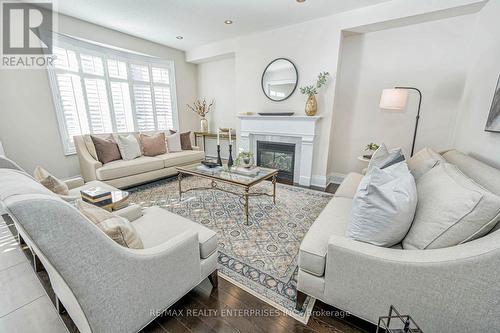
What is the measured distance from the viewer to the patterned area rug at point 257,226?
1523 mm

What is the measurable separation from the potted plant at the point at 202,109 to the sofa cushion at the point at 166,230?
3.83 metres

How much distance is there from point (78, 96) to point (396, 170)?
185 inches

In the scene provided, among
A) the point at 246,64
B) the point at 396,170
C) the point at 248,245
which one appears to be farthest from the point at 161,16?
the point at 396,170

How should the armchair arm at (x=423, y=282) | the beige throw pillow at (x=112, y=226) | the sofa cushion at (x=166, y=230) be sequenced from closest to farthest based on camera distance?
the armchair arm at (x=423, y=282) → the beige throw pillow at (x=112, y=226) → the sofa cushion at (x=166, y=230)

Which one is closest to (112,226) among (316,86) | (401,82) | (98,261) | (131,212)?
(98,261)

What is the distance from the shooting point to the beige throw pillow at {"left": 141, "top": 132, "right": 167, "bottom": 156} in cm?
381

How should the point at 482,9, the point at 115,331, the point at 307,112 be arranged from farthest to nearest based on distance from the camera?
the point at 307,112
the point at 482,9
the point at 115,331

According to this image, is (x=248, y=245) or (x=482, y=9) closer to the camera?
(x=248, y=245)

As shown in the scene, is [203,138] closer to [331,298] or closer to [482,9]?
[331,298]

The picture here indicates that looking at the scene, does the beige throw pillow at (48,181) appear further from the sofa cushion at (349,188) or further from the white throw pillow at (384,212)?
the sofa cushion at (349,188)

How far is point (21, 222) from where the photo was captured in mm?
620

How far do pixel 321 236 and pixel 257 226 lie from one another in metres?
1.04

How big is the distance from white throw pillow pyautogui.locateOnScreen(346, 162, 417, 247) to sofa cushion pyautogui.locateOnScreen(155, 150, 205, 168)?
3.35 m

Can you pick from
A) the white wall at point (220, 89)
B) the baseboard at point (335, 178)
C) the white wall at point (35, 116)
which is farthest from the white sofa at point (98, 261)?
the white wall at point (220, 89)
